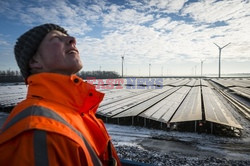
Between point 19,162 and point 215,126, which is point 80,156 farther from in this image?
point 215,126

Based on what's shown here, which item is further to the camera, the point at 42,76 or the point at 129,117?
the point at 129,117

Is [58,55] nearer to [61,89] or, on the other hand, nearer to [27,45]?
[27,45]

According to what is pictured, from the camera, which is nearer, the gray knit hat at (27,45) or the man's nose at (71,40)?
the gray knit hat at (27,45)

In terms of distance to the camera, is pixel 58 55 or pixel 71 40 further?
pixel 71 40

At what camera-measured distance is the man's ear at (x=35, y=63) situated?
4.97ft

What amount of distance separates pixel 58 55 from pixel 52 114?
675 millimetres

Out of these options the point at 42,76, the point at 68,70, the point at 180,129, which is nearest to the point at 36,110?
the point at 42,76

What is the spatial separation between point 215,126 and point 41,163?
7748 millimetres

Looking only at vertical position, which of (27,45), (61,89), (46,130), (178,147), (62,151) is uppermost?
(27,45)

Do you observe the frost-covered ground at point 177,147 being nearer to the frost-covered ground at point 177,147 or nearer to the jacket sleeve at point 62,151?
the frost-covered ground at point 177,147

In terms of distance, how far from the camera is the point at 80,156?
3.31ft

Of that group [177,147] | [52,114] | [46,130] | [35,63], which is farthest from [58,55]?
[177,147]

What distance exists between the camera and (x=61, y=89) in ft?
4.20

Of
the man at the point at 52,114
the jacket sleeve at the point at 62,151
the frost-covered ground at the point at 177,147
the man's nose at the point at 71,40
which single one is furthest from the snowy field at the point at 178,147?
the jacket sleeve at the point at 62,151
